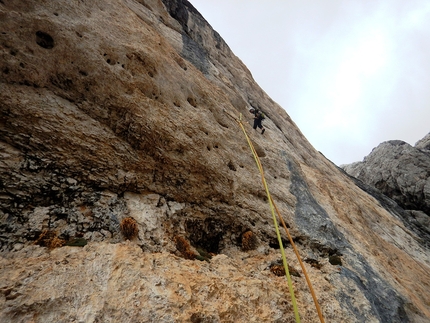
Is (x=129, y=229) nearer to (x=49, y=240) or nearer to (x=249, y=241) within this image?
(x=49, y=240)

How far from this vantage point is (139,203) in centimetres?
905

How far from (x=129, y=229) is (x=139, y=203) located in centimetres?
140

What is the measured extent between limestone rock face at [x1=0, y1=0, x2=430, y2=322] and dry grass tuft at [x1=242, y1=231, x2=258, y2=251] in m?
0.08

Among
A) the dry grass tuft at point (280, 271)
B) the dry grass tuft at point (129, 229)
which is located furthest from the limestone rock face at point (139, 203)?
the dry grass tuft at point (280, 271)

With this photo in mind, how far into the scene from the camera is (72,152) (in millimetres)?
8508

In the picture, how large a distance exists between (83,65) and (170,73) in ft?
13.5

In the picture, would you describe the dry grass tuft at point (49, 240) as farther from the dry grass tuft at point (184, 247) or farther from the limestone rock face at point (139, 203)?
the dry grass tuft at point (184, 247)

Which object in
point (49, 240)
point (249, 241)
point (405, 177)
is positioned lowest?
point (49, 240)

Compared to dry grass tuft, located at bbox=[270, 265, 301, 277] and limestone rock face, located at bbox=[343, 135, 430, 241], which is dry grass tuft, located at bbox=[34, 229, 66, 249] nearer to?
dry grass tuft, located at bbox=[270, 265, 301, 277]

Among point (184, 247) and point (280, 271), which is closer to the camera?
point (184, 247)

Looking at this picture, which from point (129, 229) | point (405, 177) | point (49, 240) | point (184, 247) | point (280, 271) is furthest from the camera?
point (405, 177)

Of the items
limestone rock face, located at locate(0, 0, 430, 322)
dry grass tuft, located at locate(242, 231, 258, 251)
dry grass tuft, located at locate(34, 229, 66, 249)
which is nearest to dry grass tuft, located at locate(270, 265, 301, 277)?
limestone rock face, located at locate(0, 0, 430, 322)

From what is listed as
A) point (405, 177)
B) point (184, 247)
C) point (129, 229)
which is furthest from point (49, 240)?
point (405, 177)

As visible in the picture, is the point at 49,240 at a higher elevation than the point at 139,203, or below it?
below
